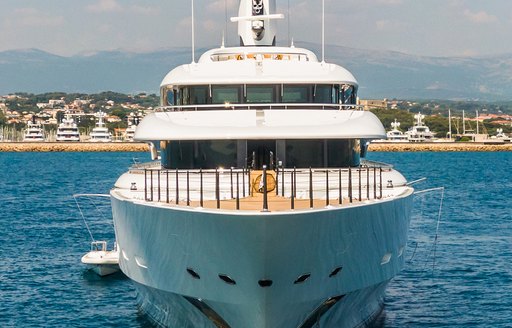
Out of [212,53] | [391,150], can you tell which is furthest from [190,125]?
[391,150]

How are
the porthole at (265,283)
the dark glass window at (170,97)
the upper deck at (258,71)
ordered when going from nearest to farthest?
1. the porthole at (265,283)
2. the upper deck at (258,71)
3. the dark glass window at (170,97)

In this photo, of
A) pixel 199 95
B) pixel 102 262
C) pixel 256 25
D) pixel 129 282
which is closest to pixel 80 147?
pixel 102 262

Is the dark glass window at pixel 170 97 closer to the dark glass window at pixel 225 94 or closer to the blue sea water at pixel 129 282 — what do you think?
the dark glass window at pixel 225 94

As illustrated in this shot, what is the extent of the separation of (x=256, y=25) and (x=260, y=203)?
1200 centimetres

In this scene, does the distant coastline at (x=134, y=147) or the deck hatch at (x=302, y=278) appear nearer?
the deck hatch at (x=302, y=278)

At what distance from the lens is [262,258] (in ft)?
60.4

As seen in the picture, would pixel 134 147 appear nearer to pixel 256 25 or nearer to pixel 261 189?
pixel 256 25

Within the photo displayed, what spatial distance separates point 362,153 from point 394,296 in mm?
4715

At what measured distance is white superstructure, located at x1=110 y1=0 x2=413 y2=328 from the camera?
61.6 ft

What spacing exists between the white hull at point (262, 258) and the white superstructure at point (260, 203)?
27 mm

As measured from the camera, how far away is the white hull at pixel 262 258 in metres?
18.4

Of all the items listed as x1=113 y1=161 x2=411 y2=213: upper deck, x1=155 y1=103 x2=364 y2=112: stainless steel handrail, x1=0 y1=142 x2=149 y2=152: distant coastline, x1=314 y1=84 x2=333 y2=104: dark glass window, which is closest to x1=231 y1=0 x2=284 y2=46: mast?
x1=314 y1=84 x2=333 y2=104: dark glass window

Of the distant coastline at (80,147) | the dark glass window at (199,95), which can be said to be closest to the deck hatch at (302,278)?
the dark glass window at (199,95)

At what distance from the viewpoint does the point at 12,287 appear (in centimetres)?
3014
